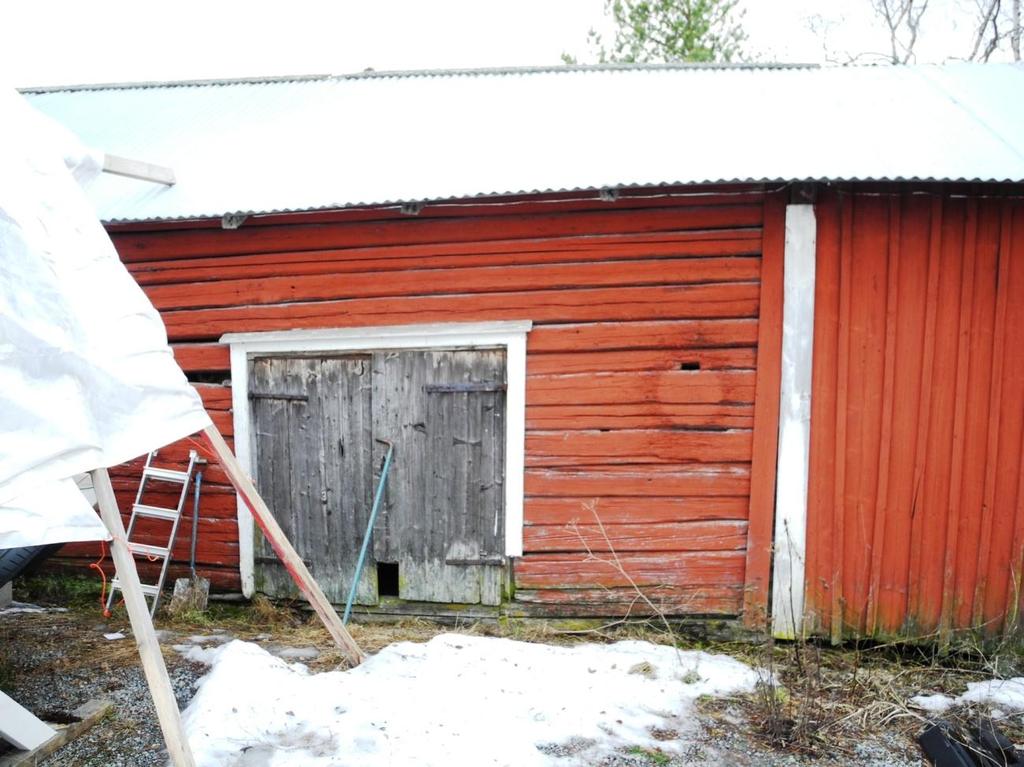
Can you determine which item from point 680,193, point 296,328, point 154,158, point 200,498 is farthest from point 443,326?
point 154,158

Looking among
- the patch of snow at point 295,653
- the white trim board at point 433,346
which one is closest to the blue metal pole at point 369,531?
the patch of snow at point 295,653

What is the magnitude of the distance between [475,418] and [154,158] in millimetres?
3142

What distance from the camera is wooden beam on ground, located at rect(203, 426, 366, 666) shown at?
3.76m

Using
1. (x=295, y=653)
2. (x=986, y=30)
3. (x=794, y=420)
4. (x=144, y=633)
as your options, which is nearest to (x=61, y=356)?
(x=144, y=633)

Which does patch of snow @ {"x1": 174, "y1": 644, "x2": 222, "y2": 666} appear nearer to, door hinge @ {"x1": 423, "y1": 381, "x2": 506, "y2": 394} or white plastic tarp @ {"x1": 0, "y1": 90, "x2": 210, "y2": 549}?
white plastic tarp @ {"x1": 0, "y1": 90, "x2": 210, "y2": 549}

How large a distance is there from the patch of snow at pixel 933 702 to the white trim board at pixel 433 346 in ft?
8.03

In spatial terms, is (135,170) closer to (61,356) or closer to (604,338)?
(61,356)

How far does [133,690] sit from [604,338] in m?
3.40

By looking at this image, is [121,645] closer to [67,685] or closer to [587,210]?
[67,685]

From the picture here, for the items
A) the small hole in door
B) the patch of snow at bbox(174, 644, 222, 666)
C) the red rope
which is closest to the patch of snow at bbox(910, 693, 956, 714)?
the small hole in door

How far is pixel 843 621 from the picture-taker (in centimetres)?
491

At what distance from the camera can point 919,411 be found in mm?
4789

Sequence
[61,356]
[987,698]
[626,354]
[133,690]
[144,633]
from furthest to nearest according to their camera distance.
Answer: [626,354], [987,698], [133,690], [144,633], [61,356]

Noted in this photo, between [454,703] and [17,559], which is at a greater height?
[17,559]
